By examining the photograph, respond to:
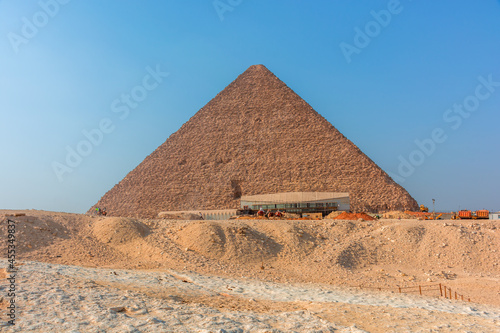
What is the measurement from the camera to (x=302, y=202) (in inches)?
1256

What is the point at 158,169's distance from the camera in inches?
2135

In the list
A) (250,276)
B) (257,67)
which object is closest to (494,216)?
(250,276)

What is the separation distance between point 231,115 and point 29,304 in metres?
52.1

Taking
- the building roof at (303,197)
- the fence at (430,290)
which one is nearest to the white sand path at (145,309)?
the fence at (430,290)

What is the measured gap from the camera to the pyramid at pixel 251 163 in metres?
46.6

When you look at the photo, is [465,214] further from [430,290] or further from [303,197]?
[430,290]

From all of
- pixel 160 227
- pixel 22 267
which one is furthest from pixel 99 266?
pixel 160 227

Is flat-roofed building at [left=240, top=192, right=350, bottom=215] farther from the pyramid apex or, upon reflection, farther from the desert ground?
the pyramid apex

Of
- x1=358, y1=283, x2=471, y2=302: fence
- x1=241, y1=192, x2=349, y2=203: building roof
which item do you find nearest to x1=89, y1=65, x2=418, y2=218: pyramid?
x1=241, y1=192, x2=349, y2=203: building roof

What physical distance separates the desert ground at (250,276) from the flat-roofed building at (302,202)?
40.0 feet

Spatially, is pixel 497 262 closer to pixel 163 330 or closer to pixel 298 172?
pixel 163 330

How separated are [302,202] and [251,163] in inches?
755

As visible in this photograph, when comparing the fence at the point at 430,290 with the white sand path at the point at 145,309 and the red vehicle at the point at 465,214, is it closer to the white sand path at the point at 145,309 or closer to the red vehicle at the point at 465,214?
the white sand path at the point at 145,309

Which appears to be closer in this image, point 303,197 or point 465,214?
point 465,214
